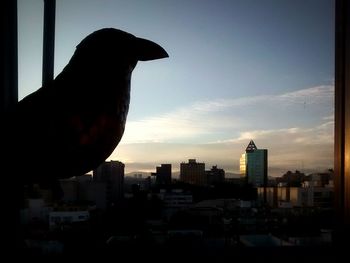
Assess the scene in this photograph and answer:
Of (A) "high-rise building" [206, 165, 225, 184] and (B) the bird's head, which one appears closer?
(B) the bird's head

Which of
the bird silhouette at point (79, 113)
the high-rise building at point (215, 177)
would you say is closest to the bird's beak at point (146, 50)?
the bird silhouette at point (79, 113)

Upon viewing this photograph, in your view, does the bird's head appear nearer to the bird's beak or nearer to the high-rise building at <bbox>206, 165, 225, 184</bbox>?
the bird's beak

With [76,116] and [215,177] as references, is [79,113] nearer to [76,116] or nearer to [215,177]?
[76,116]

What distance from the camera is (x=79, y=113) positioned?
38 cm

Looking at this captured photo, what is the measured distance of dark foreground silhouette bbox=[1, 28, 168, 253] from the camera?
0.37 m

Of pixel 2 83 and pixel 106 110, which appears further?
pixel 2 83

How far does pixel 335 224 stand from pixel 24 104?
0.42 meters

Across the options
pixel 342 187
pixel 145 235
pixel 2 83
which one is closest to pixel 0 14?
pixel 2 83

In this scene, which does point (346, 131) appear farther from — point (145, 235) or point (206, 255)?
point (145, 235)

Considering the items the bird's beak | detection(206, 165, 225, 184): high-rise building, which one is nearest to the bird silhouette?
the bird's beak

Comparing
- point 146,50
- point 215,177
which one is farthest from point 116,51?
point 215,177

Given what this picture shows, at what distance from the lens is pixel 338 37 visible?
561 millimetres

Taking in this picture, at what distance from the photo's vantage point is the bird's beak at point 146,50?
43 cm

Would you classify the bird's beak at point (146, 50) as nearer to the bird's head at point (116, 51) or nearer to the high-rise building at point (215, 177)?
the bird's head at point (116, 51)
